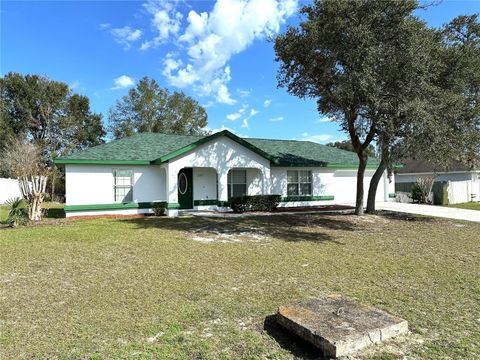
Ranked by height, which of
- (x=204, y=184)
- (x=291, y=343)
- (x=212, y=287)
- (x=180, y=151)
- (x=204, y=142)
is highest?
(x=204, y=142)

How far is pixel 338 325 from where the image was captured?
15.1 feet

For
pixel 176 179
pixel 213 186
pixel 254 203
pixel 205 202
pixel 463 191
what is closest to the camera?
pixel 176 179

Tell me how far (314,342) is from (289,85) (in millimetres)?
13404

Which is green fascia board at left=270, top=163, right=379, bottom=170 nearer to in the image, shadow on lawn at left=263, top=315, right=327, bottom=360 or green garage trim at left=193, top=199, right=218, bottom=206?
green garage trim at left=193, top=199, right=218, bottom=206

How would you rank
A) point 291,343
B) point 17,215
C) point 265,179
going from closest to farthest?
point 291,343, point 17,215, point 265,179

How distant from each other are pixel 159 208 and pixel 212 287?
1223 cm

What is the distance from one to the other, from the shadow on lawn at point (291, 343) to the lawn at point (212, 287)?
2cm

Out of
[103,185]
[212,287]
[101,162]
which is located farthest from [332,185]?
[212,287]

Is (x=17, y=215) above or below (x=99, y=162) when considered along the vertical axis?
below

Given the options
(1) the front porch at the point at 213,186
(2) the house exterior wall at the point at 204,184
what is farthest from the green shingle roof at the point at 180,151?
(2) the house exterior wall at the point at 204,184

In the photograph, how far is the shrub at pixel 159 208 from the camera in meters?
18.4

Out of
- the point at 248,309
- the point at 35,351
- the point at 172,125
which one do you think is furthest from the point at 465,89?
the point at 172,125

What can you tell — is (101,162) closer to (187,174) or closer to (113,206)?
(113,206)

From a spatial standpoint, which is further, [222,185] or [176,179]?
[222,185]
